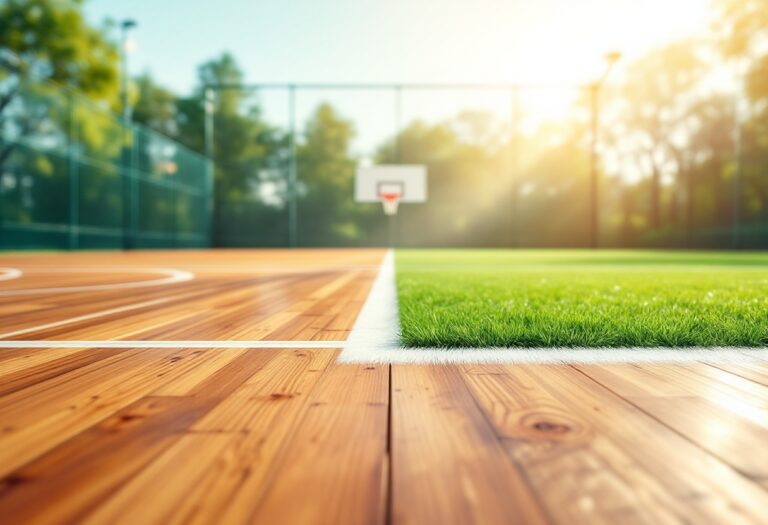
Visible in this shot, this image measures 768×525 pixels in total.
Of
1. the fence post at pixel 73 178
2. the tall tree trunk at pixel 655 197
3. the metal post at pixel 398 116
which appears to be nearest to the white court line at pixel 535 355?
the fence post at pixel 73 178

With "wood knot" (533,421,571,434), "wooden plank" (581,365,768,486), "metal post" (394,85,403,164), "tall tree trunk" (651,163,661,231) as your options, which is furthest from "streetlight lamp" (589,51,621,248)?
"wood knot" (533,421,571,434)

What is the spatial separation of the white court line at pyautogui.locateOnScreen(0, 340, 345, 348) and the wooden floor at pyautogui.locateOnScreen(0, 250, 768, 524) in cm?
7

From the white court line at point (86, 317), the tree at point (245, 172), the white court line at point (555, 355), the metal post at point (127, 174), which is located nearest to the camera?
the white court line at point (555, 355)

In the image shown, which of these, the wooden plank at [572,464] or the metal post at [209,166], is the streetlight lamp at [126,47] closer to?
the metal post at [209,166]

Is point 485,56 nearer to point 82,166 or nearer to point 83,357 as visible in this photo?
point 82,166

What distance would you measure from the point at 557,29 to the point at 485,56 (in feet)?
9.74

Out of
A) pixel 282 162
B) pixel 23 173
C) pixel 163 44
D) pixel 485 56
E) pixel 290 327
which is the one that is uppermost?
pixel 163 44

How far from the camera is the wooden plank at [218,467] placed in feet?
1.29

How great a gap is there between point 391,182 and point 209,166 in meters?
5.41

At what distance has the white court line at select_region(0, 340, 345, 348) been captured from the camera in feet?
3.48

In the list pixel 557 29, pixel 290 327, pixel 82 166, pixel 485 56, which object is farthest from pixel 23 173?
pixel 557 29

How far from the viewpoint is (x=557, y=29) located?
15352mm

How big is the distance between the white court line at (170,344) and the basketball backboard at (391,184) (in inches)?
503

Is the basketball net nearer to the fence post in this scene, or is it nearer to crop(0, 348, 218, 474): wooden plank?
the fence post
